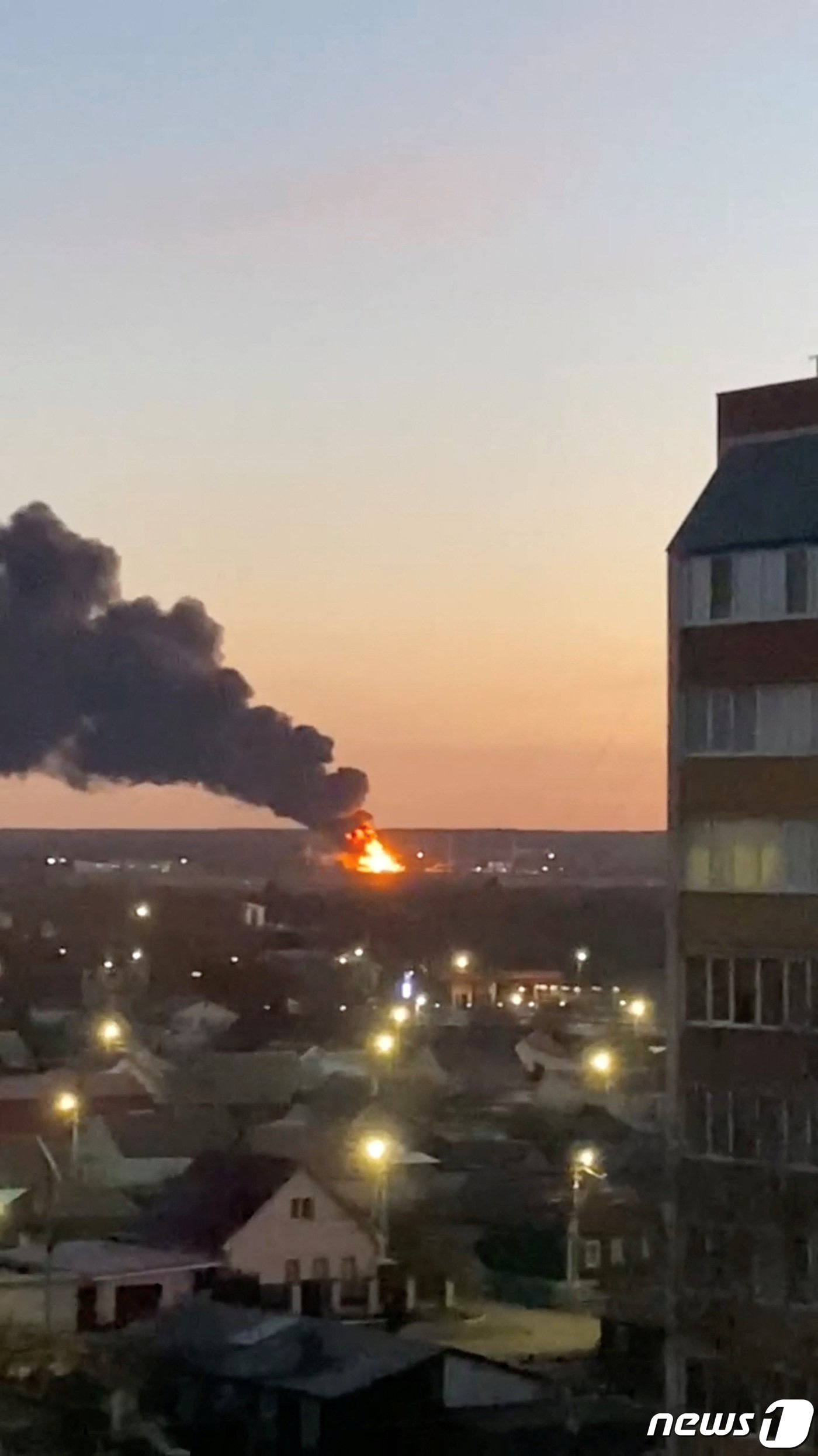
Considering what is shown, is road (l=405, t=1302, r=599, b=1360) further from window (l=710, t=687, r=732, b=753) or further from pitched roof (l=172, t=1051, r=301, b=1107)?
pitched roof (l=172, t=1051, r=301, b=1107)

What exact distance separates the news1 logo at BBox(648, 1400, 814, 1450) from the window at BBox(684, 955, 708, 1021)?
1.16 meters

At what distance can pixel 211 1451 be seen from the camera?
9141mm

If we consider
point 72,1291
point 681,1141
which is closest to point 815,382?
point 681,1141

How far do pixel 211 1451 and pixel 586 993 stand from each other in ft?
80.0

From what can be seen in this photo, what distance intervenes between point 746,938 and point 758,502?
4.49ft

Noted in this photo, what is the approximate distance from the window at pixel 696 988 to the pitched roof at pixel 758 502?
50.4 inches

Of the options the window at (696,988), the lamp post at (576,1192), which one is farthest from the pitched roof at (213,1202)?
the window at (696,988)

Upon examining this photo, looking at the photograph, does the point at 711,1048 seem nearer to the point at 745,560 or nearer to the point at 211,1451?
the point at 745,560

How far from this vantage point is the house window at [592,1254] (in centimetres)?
1327

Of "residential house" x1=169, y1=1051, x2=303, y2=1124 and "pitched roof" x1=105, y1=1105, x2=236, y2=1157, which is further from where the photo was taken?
"residential house" x1=169, y1=1051, x2=303, y2=1124

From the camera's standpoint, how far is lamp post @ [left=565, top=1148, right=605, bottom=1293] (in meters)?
13.5

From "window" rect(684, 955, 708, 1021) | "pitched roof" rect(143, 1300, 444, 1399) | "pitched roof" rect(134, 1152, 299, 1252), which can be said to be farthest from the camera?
"pitched roof" rect(134, 1152, 299, 1252)

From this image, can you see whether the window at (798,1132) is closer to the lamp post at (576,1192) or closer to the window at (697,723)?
the window at (697,723)

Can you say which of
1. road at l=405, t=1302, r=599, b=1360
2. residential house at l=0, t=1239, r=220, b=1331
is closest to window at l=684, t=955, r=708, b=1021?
road at l=405, t=1302, r=599, b=1360
